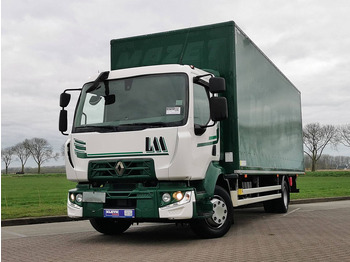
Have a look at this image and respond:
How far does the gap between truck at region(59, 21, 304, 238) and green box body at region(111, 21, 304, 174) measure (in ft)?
0.07

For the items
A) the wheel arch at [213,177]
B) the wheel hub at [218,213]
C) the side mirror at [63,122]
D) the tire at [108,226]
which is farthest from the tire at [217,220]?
the side mirror at [63,122]

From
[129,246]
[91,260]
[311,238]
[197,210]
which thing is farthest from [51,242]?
[311,238]

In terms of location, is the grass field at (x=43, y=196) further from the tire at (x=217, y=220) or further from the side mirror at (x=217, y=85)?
the side mirror at (x=217, y=85)

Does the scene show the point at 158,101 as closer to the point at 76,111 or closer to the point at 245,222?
the point at 76,111

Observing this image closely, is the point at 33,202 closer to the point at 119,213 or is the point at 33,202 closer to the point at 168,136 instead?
Answer: the point at 119,213

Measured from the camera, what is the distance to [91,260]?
20.7ft

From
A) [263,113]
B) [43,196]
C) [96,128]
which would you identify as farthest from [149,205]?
[43,196]

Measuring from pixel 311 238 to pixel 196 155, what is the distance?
2.56m

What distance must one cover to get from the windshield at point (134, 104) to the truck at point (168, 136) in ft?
0.06

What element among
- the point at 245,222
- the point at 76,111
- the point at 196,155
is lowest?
the point at 245,222

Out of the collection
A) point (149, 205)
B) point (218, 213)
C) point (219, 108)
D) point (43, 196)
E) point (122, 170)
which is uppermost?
point (219, 108)

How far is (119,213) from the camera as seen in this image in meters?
7.49

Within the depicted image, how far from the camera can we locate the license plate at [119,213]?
7.41 m

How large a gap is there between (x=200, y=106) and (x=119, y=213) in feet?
7.21
